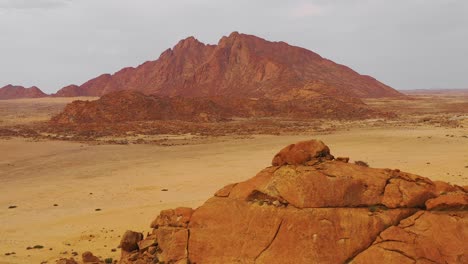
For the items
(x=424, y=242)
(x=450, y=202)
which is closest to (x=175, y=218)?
(x=424, y=242)

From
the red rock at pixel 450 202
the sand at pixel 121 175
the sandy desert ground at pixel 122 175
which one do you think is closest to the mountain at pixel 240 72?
the sandy desert ground at pixel 122 175

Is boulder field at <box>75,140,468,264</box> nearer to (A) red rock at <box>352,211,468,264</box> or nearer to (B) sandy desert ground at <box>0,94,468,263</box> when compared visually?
(A) red rock at <box>352,211,468,264</box>

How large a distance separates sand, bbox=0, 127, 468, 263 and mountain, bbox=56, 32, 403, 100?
259 ft

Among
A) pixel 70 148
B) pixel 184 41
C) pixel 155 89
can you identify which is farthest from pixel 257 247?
pixel 184 41

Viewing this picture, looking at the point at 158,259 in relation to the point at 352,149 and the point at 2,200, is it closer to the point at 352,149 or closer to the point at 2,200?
the point at 2,200

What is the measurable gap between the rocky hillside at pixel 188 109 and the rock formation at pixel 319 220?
68.5 meters

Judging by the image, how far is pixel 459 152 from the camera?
35.6m

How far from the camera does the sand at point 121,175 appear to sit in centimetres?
1884

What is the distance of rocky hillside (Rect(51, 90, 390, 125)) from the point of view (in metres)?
81.3

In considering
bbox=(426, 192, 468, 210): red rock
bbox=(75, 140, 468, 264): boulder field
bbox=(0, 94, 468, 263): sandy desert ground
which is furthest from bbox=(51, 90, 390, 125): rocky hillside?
bbox=(426, 192, 468, 210): red rock

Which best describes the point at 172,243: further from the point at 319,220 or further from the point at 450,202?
the point at 450,202

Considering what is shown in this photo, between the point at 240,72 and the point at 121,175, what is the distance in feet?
418

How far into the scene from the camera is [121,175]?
108ft

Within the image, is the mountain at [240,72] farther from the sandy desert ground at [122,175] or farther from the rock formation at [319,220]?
the rock formation at [319,220]
